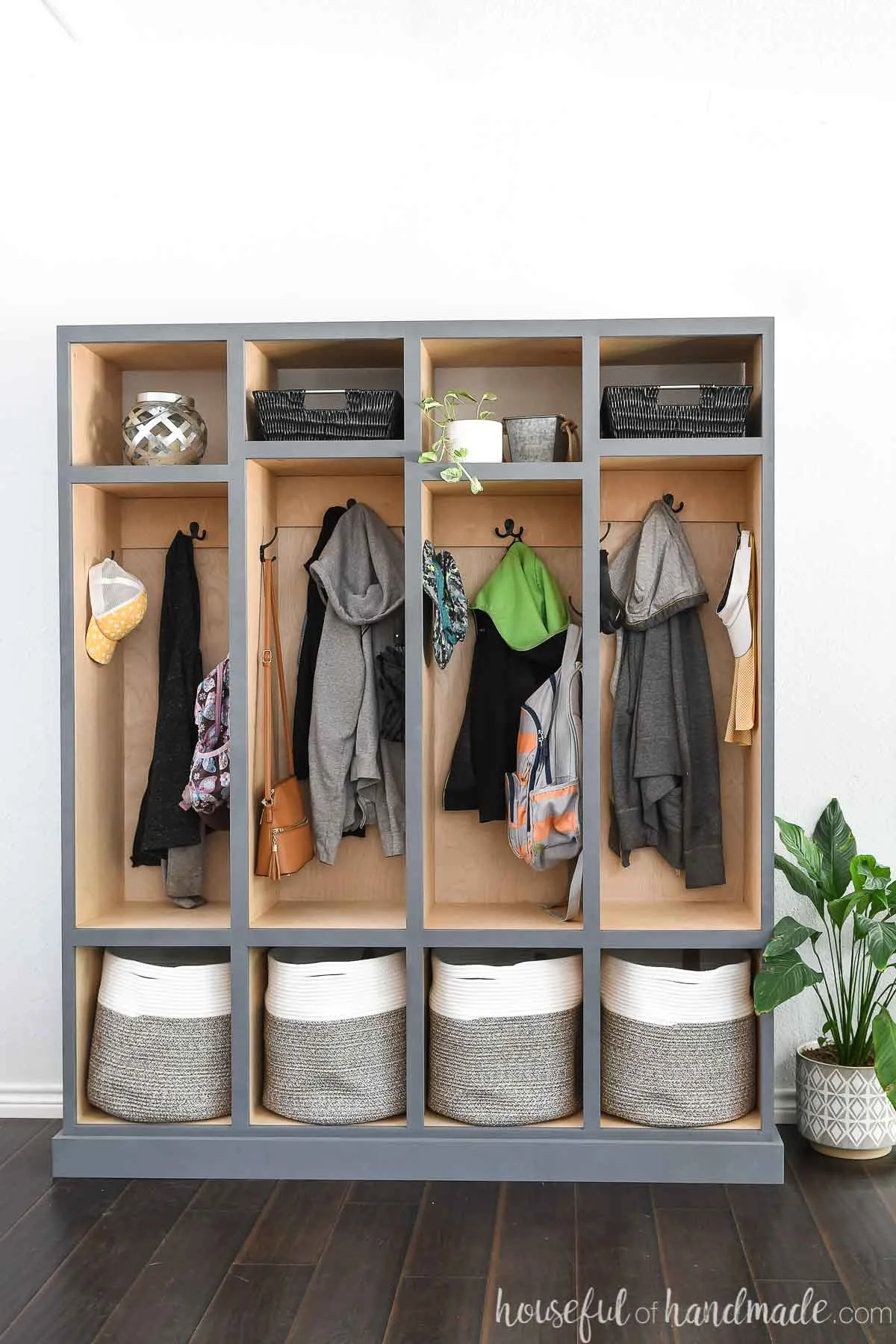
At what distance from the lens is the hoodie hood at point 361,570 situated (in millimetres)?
2980

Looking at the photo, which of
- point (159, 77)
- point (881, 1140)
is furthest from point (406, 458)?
point (881, 1140)

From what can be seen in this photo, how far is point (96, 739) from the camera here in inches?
119

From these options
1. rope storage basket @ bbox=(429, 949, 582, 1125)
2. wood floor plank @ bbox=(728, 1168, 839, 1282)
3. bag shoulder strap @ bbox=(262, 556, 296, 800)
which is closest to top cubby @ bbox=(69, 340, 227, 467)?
bag shoulder strap @ bbox=(262, 556, 296, 800)

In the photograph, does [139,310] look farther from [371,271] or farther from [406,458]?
[406,458]

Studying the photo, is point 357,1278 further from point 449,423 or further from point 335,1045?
point 449,423

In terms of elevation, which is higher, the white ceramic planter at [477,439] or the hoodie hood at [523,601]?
the white ceramic planter at [477,439]

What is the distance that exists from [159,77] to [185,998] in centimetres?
266

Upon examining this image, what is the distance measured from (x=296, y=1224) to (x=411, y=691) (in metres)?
1.31

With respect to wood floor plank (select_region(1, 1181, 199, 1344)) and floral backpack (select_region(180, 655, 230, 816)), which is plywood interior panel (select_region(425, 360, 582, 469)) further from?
wood floor plank (select_region(1, 1181, 199, 1344))

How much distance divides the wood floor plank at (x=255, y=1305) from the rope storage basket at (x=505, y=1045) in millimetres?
618

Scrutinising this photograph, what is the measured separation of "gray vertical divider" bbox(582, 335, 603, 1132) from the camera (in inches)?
111

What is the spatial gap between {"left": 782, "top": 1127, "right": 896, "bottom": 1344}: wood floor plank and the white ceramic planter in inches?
79.2

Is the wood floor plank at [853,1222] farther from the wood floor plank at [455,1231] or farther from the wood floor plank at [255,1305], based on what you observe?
the wood floor plank at [255,1305]

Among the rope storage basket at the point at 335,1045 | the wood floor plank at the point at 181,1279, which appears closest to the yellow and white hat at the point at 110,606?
the rope storage basket at the point at 335,1045
